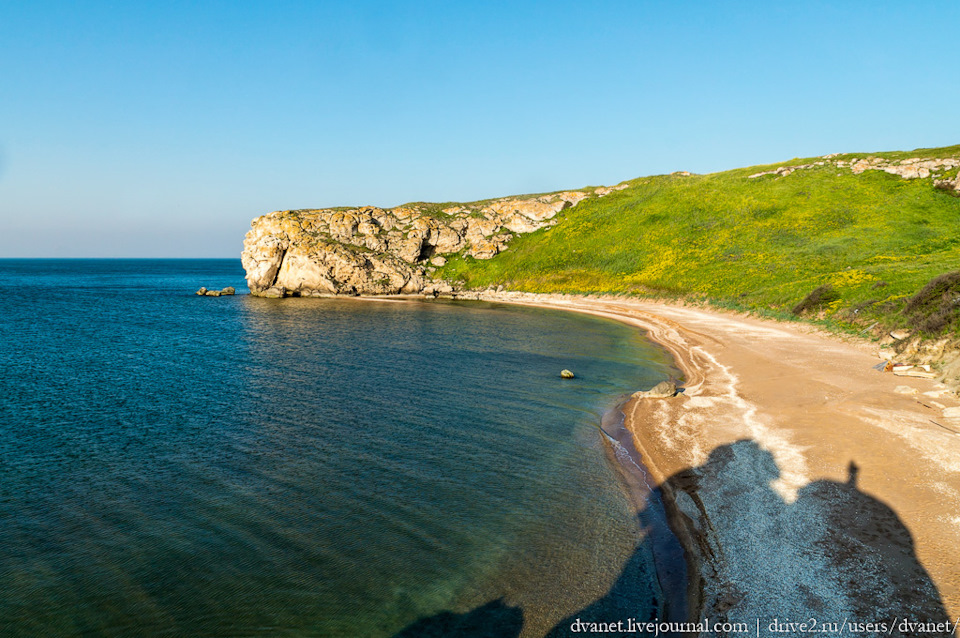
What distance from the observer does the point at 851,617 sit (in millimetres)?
10789

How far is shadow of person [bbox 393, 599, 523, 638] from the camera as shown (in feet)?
38.1

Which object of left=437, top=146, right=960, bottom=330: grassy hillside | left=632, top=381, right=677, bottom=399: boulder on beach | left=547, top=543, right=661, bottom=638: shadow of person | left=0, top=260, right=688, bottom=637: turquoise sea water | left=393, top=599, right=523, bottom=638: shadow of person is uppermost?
left=437, top=146, right=960, bottom=330: grassy hillside

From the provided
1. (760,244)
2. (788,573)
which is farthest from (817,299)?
(788,573)

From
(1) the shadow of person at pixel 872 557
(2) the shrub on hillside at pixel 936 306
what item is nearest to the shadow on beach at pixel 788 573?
(1) the shadow of person at pixel 872 557

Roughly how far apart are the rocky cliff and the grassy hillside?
5251mm

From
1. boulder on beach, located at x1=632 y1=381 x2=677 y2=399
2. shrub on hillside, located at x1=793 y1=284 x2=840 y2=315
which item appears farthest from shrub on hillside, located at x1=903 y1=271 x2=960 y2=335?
boulder on beach, located at x1=632 y1=381 x2=677 y2=399

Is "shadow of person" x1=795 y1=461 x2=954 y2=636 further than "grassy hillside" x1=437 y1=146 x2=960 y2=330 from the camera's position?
No

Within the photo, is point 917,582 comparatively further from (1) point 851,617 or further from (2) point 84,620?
(2) point 84,620

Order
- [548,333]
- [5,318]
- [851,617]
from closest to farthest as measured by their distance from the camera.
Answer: [851,617]
[548,333]
[5,318]

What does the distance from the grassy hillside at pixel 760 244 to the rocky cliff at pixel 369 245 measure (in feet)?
17.2

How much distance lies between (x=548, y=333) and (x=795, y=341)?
79.8 ft

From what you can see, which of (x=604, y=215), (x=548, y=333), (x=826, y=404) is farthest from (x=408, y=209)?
(x=826, y=404)

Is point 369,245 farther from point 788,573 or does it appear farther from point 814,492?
point 788,573

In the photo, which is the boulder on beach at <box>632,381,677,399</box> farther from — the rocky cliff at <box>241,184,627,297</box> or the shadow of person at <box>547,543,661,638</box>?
the rocky cliff at <box>241,184,627,297</box>
